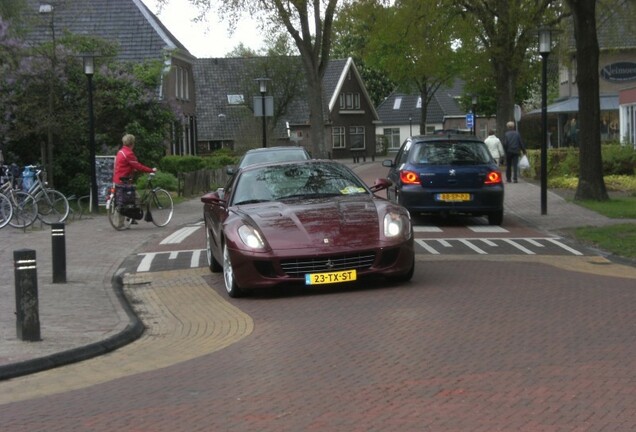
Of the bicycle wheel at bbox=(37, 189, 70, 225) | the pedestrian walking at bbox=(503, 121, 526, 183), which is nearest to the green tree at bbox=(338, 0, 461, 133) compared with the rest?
the pedestrian walking at bbox=(503, 121, 526, 183)

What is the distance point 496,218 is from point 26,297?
11.5 metres

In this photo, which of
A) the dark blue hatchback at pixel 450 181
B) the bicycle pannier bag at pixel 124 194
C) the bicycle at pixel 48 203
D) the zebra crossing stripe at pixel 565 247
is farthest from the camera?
the bicycle at pixel 48 203

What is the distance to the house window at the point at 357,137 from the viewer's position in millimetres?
84875

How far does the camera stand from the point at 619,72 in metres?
50.4

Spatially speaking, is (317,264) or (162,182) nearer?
(317,264)

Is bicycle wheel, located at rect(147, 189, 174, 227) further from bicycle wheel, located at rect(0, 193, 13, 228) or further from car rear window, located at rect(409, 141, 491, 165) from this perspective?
car rear window, located at rect(409, 141, 491, 165)

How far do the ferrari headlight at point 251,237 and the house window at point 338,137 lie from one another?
241 ft

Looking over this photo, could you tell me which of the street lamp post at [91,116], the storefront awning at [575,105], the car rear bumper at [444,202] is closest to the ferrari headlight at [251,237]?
the car rear bumper at [444,202]

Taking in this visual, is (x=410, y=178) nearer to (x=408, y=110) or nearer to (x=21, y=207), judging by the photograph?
(x=21, y=207)

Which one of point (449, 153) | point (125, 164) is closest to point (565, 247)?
point (449, 153)

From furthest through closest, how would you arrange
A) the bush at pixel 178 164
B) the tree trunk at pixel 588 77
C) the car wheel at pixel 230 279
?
the bush at pixel 178 164, the tree trunk at pixel 588 77, the car wheel at pixel 230 279

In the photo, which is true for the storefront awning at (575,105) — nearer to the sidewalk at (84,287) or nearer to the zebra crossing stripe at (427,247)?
the sidewalk at (84,287)

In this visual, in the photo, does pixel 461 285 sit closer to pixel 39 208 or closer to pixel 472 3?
pixel 39 208

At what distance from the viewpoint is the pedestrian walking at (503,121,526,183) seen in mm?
29469
